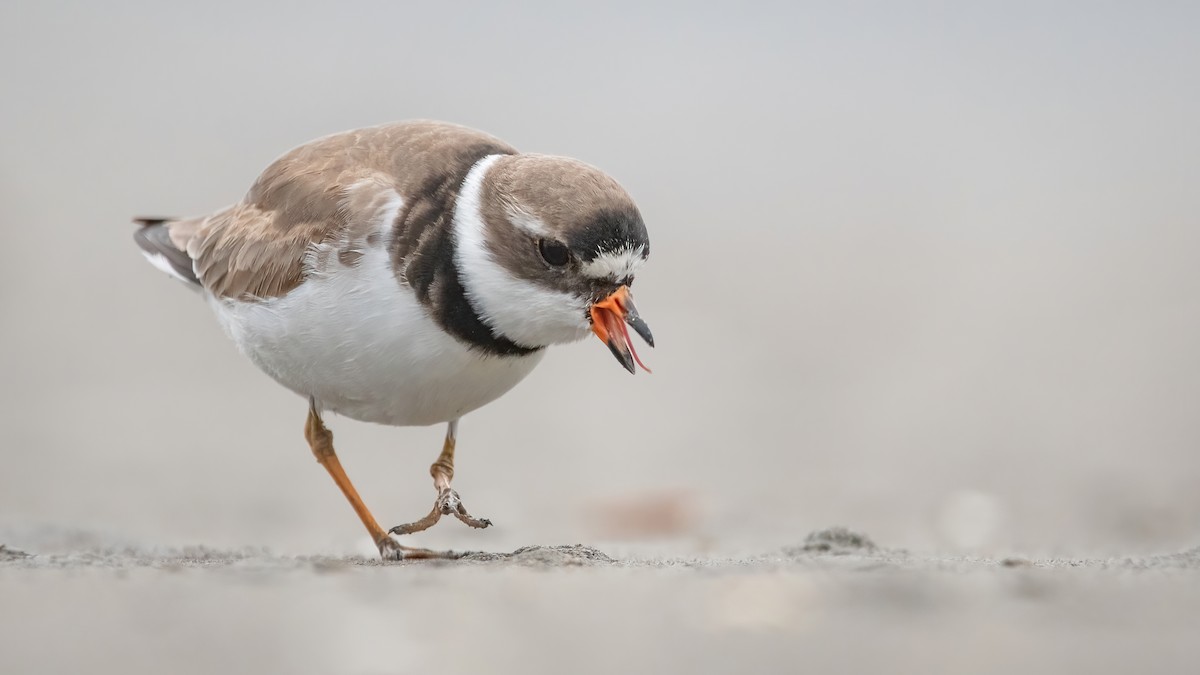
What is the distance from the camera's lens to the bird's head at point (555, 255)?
16.3 feet

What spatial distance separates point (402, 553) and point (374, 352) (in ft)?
3.11

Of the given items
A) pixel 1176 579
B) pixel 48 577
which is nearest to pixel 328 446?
pixel 48 577

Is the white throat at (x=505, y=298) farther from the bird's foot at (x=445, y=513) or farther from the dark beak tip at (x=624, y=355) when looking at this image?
the bird's foot at (x=445, y=513)

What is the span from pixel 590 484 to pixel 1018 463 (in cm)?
273

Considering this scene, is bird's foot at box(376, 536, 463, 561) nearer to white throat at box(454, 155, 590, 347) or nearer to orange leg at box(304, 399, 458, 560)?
orange leg at box(304, 399, 458, 560)

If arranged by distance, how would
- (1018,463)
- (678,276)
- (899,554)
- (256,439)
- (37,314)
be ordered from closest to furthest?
1. (899,554)
2. (1018,463)
3. (256,439)
4. (37,314)
5. (678,276)

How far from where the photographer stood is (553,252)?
502 centimetres

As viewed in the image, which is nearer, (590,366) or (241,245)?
(241,245)

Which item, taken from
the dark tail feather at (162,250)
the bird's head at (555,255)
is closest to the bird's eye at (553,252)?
the bird's head at (555,255)

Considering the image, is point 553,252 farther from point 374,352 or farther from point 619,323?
point 374,352

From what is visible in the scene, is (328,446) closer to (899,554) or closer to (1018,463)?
(899,554)

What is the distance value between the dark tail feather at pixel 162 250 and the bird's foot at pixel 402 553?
1.76m

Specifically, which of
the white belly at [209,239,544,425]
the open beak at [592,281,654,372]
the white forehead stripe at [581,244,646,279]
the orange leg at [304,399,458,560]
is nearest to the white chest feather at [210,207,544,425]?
the white belly at [209,239,544,425]

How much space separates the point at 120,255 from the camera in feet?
42.8
